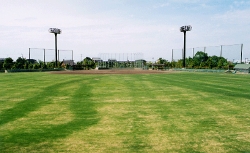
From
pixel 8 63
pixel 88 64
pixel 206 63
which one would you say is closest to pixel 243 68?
pixel 206 63

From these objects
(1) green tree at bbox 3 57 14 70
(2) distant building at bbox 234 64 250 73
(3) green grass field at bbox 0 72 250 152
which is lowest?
(3) green grass field at bbox 0 72 250 152

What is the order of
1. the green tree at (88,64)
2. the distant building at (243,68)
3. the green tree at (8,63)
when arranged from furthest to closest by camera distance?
the green tree at (88,64) → the green tree at (8,63) → the distant building at (243,68)

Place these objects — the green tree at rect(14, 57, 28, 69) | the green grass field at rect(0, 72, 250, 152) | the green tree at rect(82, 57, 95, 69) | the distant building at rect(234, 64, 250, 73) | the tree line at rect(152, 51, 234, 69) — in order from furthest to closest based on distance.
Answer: the green tree at rect(82, 57, 95, 69) < the green tree at rect(14, 57, 28, 69) < the tree line at rect(152, 51, 234, 69) < the distant building at rect(234, 64, 250, 73) < the green grass field at rect(0, 72, 250, 152)

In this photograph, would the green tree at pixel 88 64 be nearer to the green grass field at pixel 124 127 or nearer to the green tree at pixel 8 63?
the green tree at pixel 8 63

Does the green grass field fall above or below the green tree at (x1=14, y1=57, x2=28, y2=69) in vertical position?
below

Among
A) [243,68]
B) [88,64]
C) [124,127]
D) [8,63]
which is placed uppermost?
[88,64]

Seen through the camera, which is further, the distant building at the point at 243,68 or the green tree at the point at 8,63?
the green tree at the point at 8,63

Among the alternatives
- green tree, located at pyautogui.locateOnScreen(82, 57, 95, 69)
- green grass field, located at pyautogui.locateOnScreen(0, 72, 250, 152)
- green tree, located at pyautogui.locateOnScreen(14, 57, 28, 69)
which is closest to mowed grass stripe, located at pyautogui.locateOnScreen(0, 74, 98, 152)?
green grass field, located at pyautogui.locateOnScreen(0, 72, 250, 152)

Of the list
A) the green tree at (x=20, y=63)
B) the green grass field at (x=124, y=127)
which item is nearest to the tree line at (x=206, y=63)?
the green tree at (x=20, y=63)

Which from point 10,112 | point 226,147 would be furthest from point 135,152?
point 10,112

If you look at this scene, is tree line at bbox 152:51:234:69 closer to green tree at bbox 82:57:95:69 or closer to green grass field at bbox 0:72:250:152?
green tree at bbox 82:57:95:69

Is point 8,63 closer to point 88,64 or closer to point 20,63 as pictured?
point 20,63

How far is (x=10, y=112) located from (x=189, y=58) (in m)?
58.9

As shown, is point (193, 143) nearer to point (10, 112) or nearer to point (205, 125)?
point (205, 125)
